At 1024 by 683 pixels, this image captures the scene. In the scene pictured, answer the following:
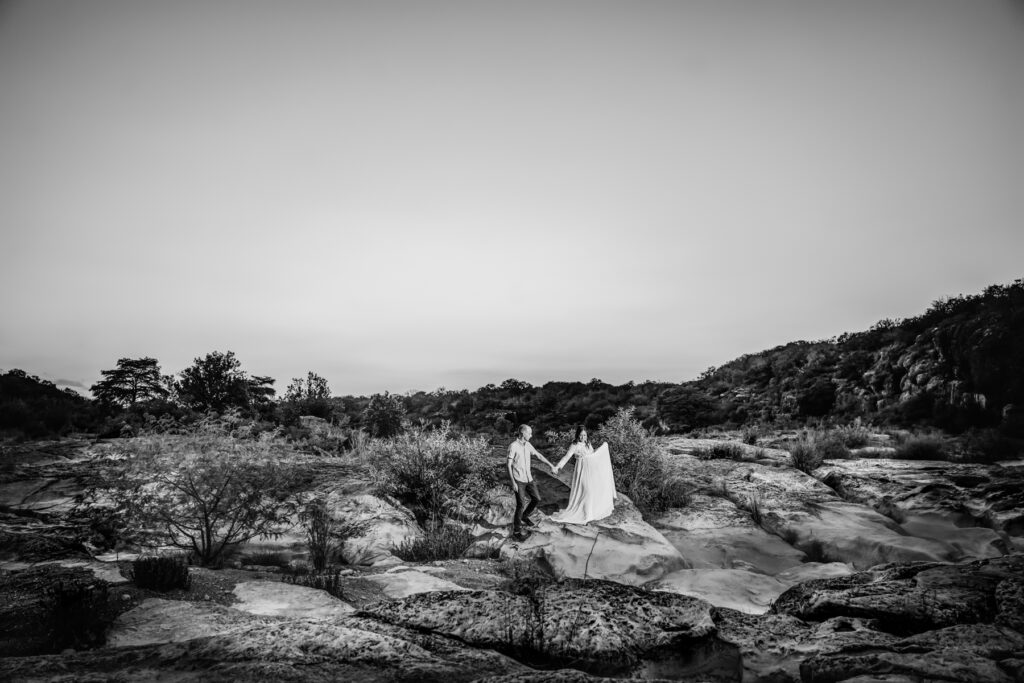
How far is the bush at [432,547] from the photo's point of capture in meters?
8.41

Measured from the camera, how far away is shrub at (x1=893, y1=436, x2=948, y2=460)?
1326 cm

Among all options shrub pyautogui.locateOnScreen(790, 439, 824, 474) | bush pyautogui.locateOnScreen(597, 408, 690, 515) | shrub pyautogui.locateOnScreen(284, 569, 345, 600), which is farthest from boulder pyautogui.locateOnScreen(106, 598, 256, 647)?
shrub pyautogui.locateOnScreen(790, 439, 824, 474)

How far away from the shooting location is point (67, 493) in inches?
374

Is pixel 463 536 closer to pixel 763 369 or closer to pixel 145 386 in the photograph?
pixel 145 386

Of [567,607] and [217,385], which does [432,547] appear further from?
[217,385]

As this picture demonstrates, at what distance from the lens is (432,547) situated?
8492mm

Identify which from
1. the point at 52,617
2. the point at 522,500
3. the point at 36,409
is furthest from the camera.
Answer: the point at 36,409

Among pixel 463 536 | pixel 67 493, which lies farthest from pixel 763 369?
pixel 67 493

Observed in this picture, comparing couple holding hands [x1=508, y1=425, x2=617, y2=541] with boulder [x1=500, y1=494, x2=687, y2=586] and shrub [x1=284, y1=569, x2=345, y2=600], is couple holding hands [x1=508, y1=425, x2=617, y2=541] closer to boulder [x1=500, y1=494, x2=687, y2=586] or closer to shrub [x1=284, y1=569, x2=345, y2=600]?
boulder [x1=500, y1=494, x2=687, y2=586]

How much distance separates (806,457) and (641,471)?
5.17 meters

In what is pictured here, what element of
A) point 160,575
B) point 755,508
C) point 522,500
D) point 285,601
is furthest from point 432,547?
point 755,508

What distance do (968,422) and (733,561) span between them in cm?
1623

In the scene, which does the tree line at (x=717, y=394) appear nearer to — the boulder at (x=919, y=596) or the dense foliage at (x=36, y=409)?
the dense foliage at (x=36, y=409)

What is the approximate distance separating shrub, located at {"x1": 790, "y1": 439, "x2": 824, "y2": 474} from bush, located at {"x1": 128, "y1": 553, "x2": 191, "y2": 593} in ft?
46.5
